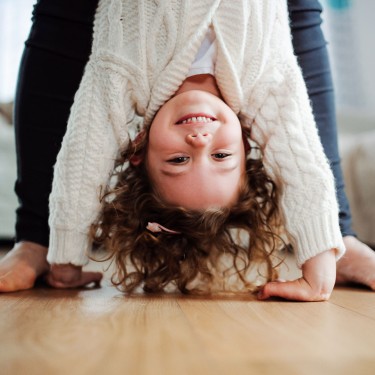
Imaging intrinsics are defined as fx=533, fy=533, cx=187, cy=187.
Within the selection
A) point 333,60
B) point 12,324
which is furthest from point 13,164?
point 333,60

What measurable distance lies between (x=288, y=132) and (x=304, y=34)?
379 millimetres

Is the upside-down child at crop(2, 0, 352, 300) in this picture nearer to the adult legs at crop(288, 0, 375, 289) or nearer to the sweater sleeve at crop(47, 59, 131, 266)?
the sweater sleeve at crop(47, 59, 131, 266)

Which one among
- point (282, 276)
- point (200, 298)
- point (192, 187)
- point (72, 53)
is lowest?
point (282, 276)

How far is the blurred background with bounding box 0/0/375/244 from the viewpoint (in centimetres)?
234

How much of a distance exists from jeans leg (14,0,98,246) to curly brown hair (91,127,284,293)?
0.66 ft

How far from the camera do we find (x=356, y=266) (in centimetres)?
136

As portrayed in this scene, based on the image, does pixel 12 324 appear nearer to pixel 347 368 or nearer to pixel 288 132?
pixel 347 368

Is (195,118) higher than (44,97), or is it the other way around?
(44,97)

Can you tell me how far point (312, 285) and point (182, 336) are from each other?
456 millimetres

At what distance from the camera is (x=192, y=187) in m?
1.17

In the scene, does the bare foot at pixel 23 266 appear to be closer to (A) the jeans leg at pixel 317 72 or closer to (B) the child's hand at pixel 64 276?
(B) the child's hand at pixel 64 276

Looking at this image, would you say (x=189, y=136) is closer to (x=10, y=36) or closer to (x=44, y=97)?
(x=44, y=97)

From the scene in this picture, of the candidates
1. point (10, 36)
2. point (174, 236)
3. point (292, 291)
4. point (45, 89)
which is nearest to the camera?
point (292, 291)

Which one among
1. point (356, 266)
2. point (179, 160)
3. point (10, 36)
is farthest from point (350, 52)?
point (179, 160)
